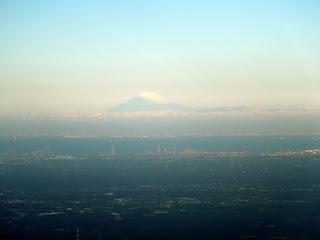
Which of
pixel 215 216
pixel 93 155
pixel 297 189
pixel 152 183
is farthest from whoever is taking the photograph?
pixel 93 155

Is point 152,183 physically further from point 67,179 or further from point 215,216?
point 215,216

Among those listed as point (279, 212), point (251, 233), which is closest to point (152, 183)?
point (279, 212)

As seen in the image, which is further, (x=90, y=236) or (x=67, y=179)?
(x=67, y=179)

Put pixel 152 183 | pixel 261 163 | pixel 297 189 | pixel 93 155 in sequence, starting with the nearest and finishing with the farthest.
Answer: pixel 297 189
pixel 152 183
pixel 261 163
pixel 93 155

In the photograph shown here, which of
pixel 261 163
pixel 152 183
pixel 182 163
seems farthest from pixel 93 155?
pixel 152 183

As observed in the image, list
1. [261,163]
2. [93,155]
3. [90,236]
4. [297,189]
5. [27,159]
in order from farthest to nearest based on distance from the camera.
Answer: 1. [93,155]
2. [27,159]
3. [261,163]
4. [297,189]
5. [90,236]

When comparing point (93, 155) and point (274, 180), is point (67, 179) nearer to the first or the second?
point (274, 180)

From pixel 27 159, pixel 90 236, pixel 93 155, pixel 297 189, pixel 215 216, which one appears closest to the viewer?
pixel 90 236

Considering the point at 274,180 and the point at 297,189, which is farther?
the point at 274,180
